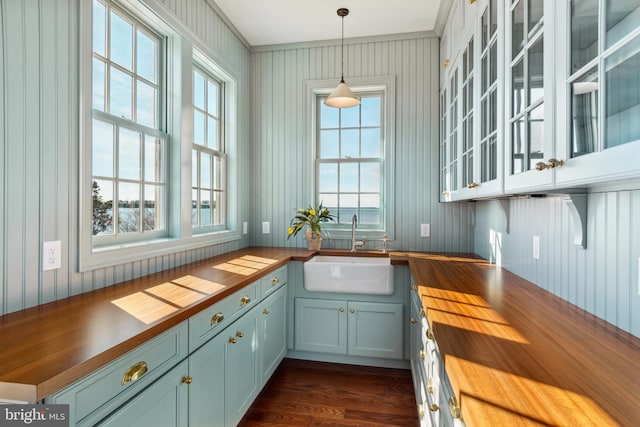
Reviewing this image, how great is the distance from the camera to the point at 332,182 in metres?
3.32

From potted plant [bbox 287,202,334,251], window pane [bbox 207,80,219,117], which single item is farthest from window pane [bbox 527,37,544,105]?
window pane [bbox 207,80,219,117]

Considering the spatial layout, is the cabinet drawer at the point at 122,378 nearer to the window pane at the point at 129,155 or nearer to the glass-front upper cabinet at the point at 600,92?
the window pane at the point at 129,155

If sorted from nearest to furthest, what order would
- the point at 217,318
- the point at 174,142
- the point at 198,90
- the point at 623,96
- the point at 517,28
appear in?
the point at 623,96 < the point at 517,28 < the point at 217,318 < the point at 174,142 < the point at 198,90

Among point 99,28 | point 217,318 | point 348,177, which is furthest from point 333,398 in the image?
point 99,28

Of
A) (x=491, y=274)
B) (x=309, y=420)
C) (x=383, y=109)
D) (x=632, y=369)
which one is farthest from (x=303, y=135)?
(x=632, y=369)

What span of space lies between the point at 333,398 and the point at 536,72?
213 cm

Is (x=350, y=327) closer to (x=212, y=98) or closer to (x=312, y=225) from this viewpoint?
(x=312, y=225)

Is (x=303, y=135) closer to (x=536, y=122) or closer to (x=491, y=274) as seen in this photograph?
(x=491, y=274)

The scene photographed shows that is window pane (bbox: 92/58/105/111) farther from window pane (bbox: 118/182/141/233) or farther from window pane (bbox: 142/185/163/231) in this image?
window pane (bbox: 142/185/163/231)

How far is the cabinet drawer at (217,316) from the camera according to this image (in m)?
1.39

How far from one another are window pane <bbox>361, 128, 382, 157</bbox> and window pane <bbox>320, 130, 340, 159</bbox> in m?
0.25

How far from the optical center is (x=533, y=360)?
0.86 metres

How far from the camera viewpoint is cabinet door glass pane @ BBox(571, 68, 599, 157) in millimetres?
798

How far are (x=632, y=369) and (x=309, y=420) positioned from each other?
5.51 feet
